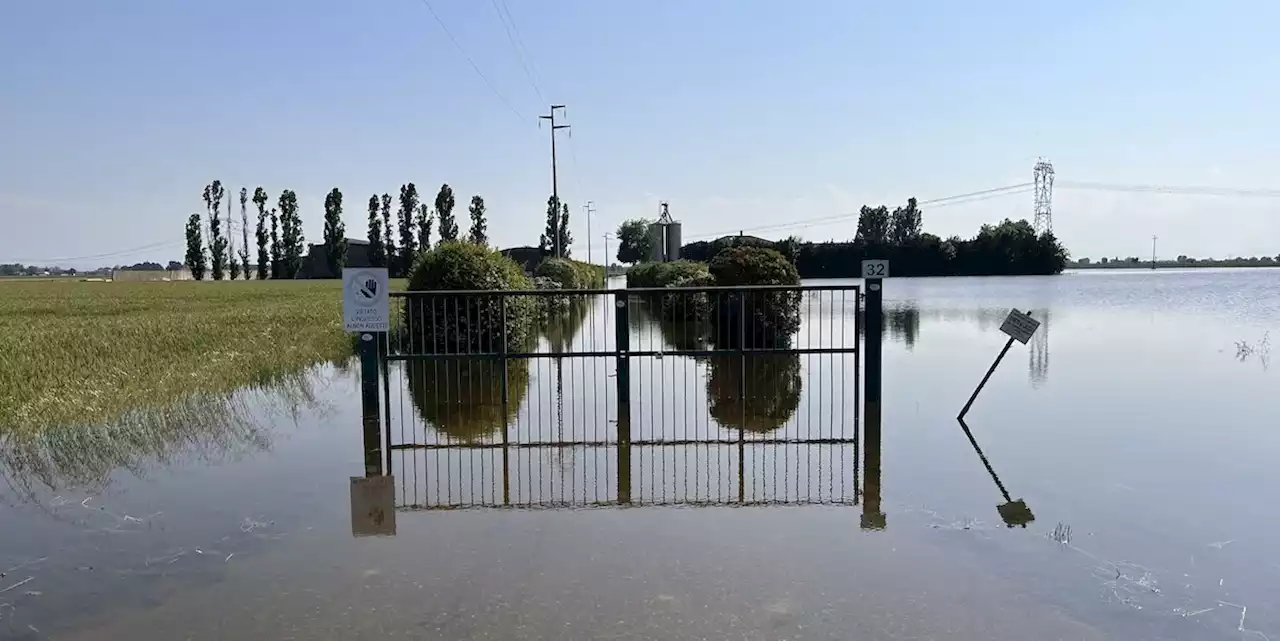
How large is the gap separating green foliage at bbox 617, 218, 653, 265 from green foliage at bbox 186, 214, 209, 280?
50932mm

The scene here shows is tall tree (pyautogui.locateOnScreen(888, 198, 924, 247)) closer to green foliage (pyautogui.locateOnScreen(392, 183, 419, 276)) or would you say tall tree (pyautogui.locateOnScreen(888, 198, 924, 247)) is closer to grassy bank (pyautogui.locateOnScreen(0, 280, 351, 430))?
green foliage (pyautogui.locateOnScreen(392, 183, 419, 276))

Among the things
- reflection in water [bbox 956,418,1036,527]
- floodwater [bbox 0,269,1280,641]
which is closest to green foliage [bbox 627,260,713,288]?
floodwater [bbox 0,269,1280,641]

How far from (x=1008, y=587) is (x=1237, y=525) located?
2071 millimetres

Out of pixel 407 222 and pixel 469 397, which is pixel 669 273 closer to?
pixel 469 397

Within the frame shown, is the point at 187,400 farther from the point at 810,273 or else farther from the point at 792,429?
the point at 810,273

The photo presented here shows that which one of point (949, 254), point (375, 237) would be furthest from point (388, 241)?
point (949, 254)

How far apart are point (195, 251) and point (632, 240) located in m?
54.8

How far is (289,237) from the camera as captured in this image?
93312mm

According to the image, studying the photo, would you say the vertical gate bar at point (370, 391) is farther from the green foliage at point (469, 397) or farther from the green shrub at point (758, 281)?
the green shrub at point (758, 281)

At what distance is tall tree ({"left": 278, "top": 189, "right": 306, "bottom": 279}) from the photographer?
305ft

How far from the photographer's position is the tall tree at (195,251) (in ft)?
310

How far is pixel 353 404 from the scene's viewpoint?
10289 millimetres

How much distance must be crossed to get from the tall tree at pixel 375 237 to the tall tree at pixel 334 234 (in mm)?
2903

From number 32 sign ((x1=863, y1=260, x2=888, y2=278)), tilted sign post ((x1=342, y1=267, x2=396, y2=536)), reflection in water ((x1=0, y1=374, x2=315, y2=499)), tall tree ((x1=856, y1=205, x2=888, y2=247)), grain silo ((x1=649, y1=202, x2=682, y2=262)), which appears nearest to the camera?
reflection in water ((x1=0, y1=374, x2=315, y2=499))
